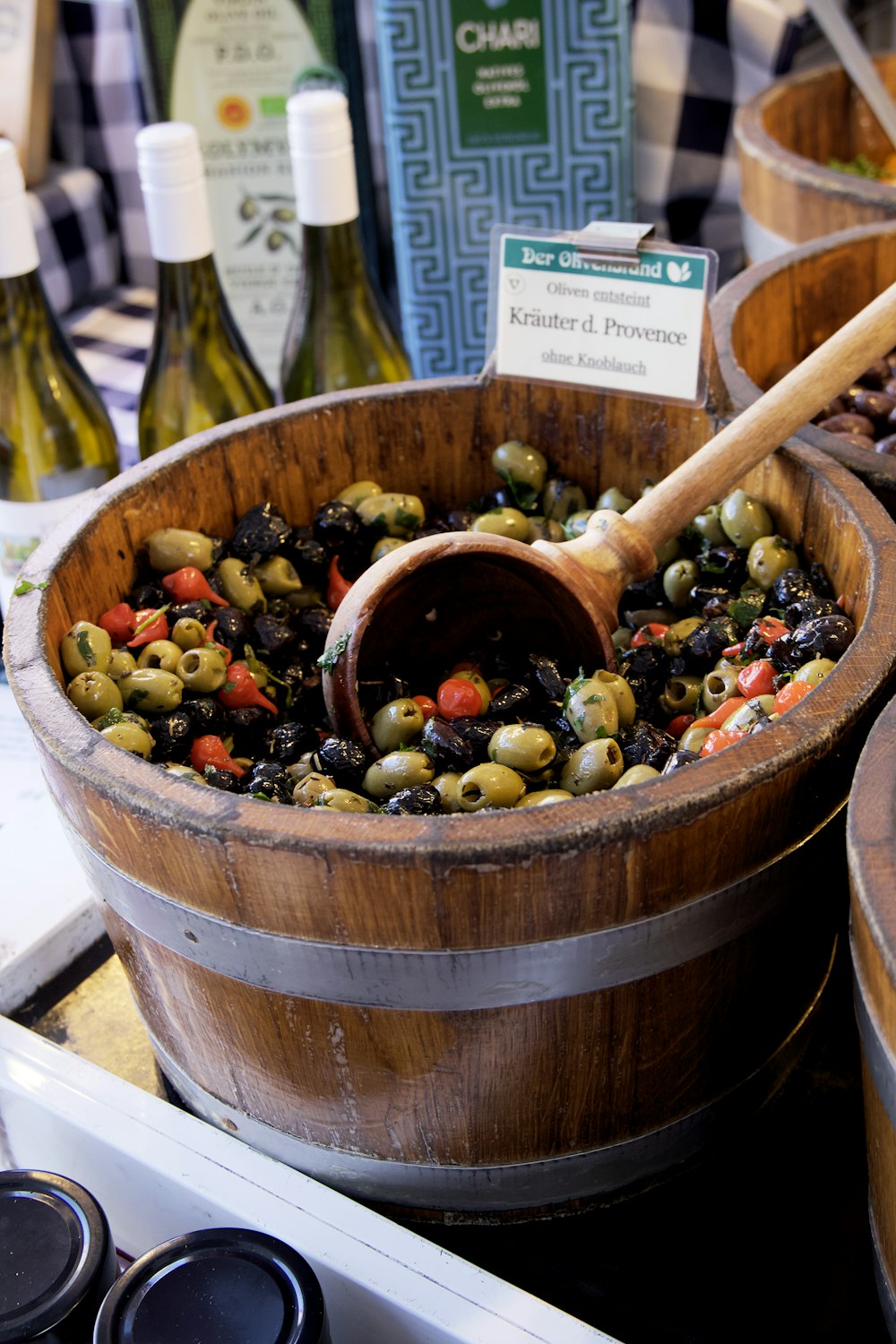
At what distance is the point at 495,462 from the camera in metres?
1.54

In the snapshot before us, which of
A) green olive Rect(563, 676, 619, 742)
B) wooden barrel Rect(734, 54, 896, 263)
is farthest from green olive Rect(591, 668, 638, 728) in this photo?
wooden barrel Rect(734, 54, 896, 263)

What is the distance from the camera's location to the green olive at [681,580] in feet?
4.57

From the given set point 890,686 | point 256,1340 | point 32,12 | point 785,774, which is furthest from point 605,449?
point 32,12

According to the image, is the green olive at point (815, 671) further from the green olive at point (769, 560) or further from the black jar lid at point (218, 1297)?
the black jar lid at point (218, 1297)

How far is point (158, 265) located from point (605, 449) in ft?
2.39

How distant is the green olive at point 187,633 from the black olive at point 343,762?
225 millimetres

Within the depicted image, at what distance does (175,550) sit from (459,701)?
36cm

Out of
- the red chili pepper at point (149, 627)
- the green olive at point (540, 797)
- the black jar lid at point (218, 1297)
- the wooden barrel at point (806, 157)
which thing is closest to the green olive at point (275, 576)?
the red chili pepper at point (149, 627)

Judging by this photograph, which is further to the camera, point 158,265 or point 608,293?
point 158,265


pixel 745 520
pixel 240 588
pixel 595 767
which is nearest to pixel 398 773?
pixel 595 767

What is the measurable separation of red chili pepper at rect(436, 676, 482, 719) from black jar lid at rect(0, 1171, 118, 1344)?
517 millimetres

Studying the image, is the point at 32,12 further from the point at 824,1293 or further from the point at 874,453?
the point at 824,1293

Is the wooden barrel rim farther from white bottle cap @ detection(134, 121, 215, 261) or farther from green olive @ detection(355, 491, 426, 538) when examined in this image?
white bottle cap @ detection(134, 121, 215, 261)

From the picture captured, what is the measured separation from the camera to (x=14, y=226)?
162 cm
